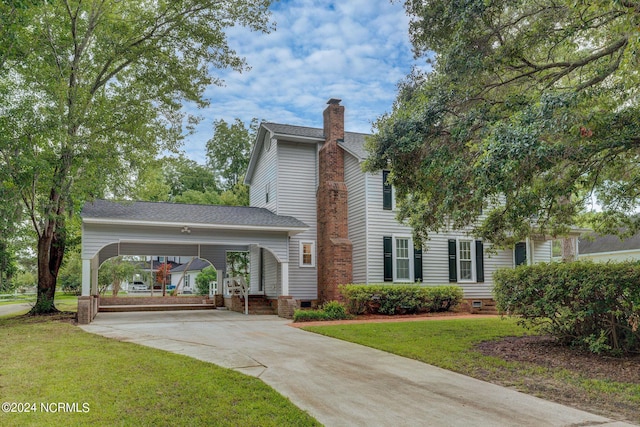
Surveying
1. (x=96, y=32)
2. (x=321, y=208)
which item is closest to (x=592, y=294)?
(x=321, y=208)

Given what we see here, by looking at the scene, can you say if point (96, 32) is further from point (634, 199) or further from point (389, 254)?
point (634, 199)

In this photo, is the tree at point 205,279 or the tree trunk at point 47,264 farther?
the tree at point 205,279

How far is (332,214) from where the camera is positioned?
18.4 metres

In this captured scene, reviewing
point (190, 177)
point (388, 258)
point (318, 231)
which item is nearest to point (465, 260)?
point (388, 258)

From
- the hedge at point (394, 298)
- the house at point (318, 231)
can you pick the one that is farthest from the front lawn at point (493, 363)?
the house at point (318, 231)

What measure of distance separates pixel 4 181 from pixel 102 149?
11.0 ft

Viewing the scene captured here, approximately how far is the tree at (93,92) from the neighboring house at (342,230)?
4.12m

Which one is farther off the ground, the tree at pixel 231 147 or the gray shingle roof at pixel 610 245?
the tree at pixel 231 147

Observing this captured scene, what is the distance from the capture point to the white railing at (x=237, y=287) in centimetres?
1834

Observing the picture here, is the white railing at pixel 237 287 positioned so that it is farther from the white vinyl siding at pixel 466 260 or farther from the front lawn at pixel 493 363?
the white vinyl siding at pixel 466 260

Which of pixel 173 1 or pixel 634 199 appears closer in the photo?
pixel 634 199

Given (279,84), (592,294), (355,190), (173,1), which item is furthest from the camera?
(355,190)

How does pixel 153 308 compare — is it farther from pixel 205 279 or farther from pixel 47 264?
pixel 205 279

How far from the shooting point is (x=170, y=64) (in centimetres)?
1788
